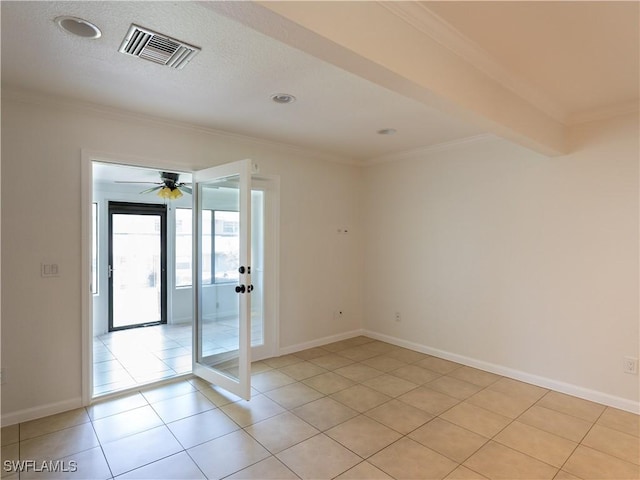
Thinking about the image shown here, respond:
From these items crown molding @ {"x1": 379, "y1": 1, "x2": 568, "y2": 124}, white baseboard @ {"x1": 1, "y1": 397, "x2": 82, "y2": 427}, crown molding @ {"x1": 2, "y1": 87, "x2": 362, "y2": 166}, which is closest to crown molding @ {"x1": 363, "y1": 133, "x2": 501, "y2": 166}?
crown molding @ {"x1": 2, "y1": 87, "x2": 362, "y2": 166}

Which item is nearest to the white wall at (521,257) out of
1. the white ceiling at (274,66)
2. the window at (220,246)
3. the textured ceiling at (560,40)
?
the white ceiling at (274,66)

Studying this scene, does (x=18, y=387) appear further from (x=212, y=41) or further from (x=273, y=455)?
(x=212, y=41)

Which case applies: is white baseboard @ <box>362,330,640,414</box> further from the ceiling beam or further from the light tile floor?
the ceiling beam

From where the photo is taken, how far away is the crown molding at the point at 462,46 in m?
1.76

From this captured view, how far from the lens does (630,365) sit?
3.09 metres

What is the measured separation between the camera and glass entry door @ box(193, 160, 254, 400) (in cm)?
324

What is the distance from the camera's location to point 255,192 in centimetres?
438

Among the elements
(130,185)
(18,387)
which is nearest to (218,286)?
(18,387)

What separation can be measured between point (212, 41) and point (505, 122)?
2012mm

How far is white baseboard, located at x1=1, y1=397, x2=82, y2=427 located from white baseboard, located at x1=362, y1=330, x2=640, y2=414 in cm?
362

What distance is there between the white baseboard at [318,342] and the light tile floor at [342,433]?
785 mm

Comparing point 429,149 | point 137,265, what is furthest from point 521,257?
point 137,265

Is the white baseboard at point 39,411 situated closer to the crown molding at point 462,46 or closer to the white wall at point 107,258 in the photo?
the white wall at point 107,258

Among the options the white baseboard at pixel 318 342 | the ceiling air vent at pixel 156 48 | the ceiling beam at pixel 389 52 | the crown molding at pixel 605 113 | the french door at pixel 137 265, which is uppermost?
the ceiling air vent at pixel 156 48
